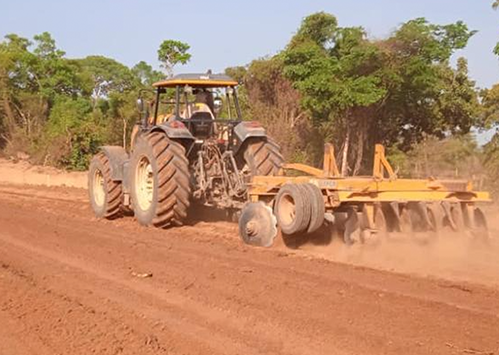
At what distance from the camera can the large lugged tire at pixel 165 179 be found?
10422mm

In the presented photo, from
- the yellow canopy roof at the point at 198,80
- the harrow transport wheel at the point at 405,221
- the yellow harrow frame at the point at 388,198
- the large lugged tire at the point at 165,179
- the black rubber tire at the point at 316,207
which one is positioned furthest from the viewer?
the yellow canopy roof at the point at 198,80

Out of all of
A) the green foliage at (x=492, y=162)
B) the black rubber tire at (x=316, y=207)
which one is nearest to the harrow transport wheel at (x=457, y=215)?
the black rubber tire at (x=316, y=207)

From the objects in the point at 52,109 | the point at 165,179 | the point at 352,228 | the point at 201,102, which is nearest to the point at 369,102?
the point at 201,102

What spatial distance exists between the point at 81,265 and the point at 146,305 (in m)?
2.08

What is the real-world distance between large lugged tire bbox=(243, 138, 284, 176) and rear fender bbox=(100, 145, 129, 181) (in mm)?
2449

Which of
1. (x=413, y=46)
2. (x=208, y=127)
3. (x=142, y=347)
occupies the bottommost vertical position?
(x=142, y=347)

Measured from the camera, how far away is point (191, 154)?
11203 mm

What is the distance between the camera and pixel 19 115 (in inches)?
1248

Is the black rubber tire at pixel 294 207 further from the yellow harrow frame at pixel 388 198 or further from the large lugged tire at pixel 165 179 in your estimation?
the large lugged tire at pixel 165 179

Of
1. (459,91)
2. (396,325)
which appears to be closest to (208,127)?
(396,325)

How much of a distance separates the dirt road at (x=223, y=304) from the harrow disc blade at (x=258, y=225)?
22cm

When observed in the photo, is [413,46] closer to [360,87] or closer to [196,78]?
[360,87]

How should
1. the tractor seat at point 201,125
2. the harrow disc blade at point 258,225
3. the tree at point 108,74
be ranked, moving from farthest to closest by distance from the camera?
the tree at point 108,74 < the tractor seat at point 201,125 < the harrow disc blade at point 258,225

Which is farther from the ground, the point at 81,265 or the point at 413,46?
the point at 413,46
